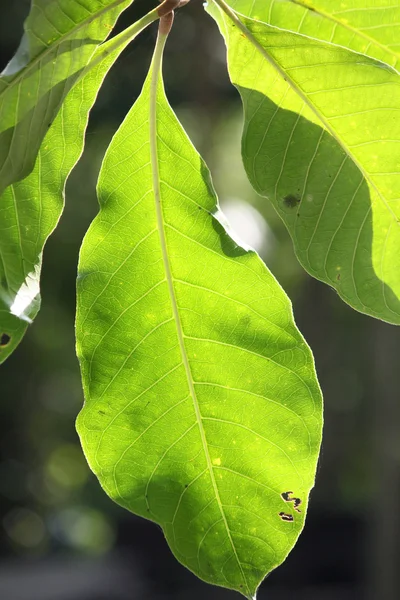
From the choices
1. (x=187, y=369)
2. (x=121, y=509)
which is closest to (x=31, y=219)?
(x=187, y=369)

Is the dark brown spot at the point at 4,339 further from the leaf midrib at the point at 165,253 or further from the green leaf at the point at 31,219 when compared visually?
the leaf midrib at the point at 165,253

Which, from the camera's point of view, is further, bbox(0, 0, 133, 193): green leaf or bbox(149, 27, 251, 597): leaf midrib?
bbox(149, 27, 251, 597): leaf midrib

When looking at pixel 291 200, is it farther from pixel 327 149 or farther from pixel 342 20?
pixel 342 20

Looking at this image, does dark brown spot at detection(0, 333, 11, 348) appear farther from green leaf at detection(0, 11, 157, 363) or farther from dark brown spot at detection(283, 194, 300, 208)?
dark brown spot at detection(283, 194, 300, 208)

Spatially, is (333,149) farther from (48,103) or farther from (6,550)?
(6,550)

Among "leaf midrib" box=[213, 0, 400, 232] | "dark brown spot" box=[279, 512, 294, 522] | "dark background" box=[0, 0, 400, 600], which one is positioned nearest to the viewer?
"leaf midrib" box=[213, 0, 400, 232]

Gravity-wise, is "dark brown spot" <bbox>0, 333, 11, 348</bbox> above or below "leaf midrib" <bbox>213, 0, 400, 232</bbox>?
below

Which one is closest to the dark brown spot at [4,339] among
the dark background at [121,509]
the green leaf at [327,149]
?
the green leaf at [327,149]

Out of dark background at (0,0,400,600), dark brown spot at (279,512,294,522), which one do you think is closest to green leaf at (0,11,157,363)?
dark brown spot at (279,512,294,522)
